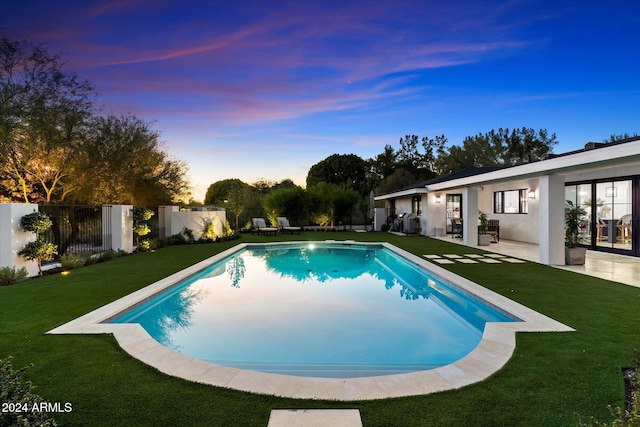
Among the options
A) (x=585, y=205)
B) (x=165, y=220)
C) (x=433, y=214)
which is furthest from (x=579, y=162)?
(x=165, y=220)

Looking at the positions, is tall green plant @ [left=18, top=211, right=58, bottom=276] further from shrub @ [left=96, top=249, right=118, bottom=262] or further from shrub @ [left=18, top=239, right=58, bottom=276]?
shrub @ [left=96, top=249, right=118, bottom=262]

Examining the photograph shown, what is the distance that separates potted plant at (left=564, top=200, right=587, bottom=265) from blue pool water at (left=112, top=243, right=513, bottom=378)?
3959 millimetres

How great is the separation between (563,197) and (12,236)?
13353 mm

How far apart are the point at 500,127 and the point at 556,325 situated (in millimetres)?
32847

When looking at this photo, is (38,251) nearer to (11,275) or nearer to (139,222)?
(11,275)

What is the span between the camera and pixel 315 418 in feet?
8.11

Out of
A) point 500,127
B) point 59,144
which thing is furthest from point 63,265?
point 500,127

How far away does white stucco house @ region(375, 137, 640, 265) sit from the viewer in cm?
782

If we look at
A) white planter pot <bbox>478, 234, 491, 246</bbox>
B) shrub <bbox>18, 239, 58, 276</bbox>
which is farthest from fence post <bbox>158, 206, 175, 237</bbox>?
white planter pot <bbox>478, 234, 491, 246</bbox>

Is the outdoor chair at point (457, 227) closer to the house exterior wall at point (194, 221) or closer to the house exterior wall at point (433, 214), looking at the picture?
the house exterior wall at point (433, 214)

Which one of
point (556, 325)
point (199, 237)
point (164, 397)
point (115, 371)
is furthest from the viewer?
point (199, 237)

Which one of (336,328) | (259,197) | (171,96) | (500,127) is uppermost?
(500,127)

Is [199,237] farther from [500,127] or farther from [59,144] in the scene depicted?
[500,127]

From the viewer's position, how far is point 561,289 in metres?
6.41
